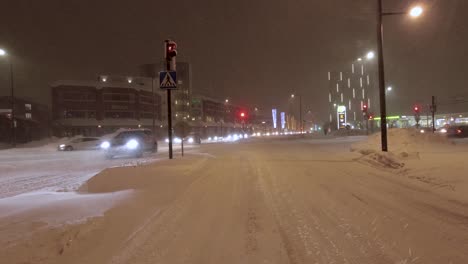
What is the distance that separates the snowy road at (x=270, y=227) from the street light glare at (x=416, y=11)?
7582mm

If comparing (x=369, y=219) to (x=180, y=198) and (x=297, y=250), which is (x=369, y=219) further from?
(x=180, y=198)

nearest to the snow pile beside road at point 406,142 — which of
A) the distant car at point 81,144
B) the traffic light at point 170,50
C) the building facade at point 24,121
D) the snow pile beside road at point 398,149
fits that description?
the snow pile beside road at point 398,149

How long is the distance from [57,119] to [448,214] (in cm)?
9005

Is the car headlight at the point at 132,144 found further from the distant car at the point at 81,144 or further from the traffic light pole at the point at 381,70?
the distant car at the point at 81,144

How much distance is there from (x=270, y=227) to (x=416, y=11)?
12709 millimetres

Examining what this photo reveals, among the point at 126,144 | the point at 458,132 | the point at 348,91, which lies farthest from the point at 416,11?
the point at 348,91

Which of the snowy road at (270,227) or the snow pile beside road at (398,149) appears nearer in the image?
the snowy road at (270,227)

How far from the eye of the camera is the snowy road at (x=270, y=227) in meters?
5.38

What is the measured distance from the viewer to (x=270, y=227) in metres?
6.78

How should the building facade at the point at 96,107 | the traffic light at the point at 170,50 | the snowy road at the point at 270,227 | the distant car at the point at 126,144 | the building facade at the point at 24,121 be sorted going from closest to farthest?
the snowy road at the point at 270,227 < the traffic light at the point at 170,50 < the distant car at the point at 126,144 < the building facade at the point at 24,121 < the building facade at the point at 96,107

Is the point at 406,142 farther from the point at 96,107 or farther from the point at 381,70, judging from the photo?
the point at 96,107

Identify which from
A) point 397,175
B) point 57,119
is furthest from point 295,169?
point 57,119

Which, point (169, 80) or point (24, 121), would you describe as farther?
point (24, 121)

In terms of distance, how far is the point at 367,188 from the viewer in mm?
10852
